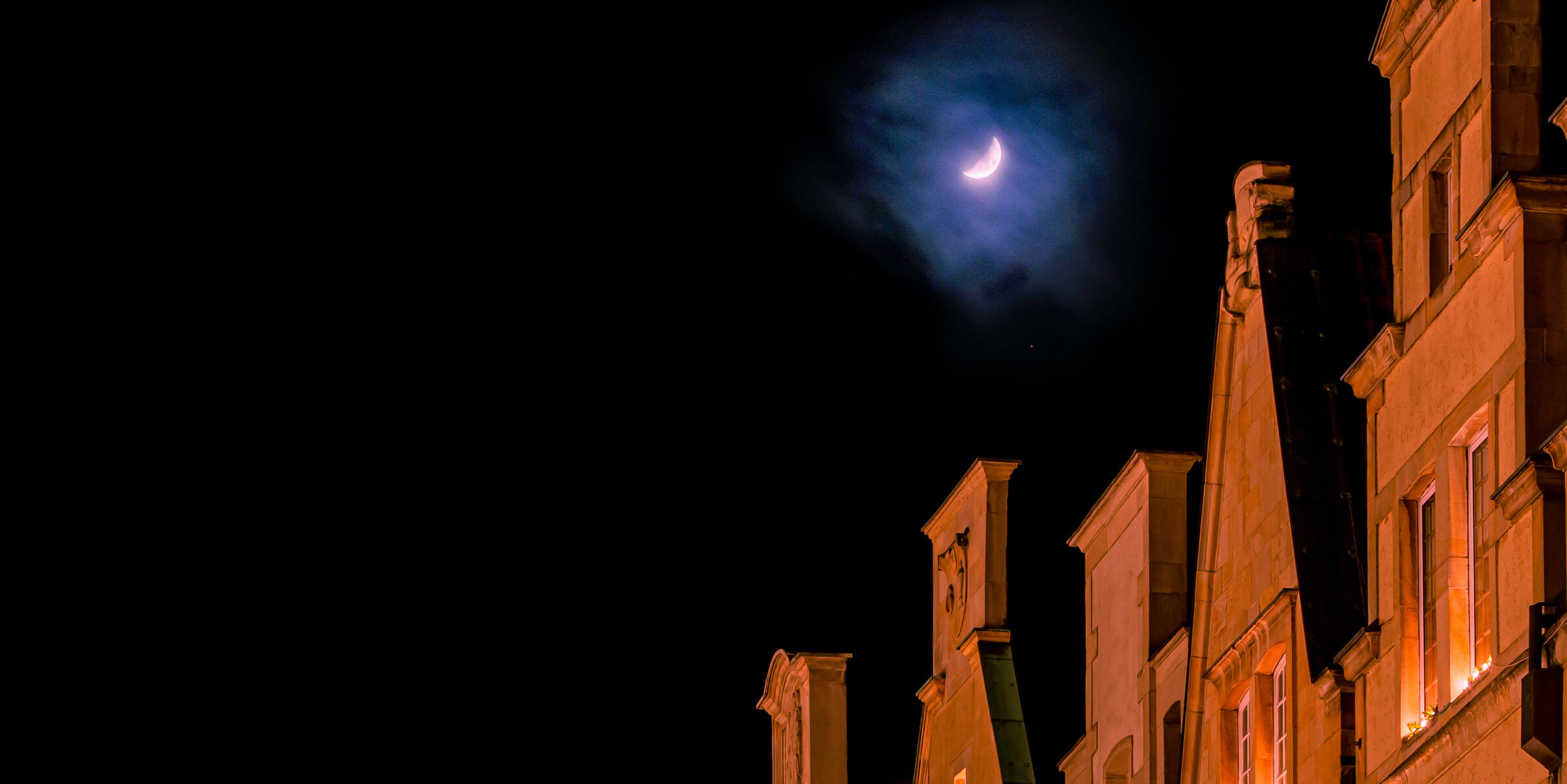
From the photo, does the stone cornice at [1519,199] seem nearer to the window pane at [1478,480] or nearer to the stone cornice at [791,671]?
the window pane at [1478,480]

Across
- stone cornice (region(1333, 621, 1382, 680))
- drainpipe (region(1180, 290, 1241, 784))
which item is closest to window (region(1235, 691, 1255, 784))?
drainpipe (region(1180, 290, 1241, 784))

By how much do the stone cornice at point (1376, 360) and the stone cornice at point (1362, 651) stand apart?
1852 mm

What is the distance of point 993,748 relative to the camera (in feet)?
89.6

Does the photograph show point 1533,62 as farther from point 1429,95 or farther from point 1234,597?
point 1234,597

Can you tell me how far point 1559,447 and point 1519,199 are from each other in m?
1.97

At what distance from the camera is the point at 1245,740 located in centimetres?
2200

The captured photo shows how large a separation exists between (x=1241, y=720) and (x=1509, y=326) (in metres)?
5.72

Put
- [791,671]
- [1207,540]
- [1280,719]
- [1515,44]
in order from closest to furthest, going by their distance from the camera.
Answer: [1515,44] → [1280,719] → [1207,540] → [791,671]

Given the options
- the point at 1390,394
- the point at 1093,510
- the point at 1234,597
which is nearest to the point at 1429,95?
the point at 1390,394

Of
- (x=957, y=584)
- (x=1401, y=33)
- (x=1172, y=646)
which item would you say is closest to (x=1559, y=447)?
(x=1401, y=33)

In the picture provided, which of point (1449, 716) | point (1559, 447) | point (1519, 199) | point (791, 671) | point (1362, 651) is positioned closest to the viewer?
point (1559, 447)

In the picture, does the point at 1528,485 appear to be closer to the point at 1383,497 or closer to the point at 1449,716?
the point at 1449,716

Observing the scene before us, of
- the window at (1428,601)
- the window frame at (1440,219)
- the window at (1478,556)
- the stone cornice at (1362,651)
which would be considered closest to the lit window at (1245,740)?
the stone cornice at (1362,651)

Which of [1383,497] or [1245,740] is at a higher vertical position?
[1383,497]
